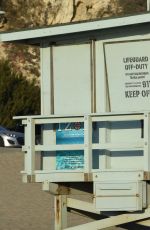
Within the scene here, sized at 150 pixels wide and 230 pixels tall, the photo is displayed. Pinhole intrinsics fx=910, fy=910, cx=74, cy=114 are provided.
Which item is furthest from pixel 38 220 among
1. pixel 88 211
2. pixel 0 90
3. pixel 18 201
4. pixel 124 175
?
pixel 0 90

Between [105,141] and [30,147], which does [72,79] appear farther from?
[30,147]

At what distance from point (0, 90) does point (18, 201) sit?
111ft

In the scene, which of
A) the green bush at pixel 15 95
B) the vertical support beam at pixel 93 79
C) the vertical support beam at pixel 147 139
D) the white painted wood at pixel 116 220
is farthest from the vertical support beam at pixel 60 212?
the green bush at pixel 15 95

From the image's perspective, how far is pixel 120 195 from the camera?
1361 cm

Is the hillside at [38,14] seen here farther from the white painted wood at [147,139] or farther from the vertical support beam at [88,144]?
the white painted wood at [147,139]

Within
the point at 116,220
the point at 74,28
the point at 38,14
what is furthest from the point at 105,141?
the point at 38,14

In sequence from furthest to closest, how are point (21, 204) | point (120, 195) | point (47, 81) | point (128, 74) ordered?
1. point (21, 204)
2. point (47, 81)
3. point (128, 74)
4. point (120, 195)

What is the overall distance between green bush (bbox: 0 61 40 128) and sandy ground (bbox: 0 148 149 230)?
24991 mm

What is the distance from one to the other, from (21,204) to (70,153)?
10894 millimetres

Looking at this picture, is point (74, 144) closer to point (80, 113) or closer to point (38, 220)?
point (80, 113)

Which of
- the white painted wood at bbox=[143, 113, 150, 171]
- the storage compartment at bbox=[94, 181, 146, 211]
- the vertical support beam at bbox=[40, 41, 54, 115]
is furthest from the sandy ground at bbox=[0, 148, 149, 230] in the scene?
the white painted wood at bbox=[143, 113, 150, 171]

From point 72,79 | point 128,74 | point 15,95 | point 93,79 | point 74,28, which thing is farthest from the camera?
point 15,95

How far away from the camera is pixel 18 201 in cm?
2569

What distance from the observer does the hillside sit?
68.9 meters
